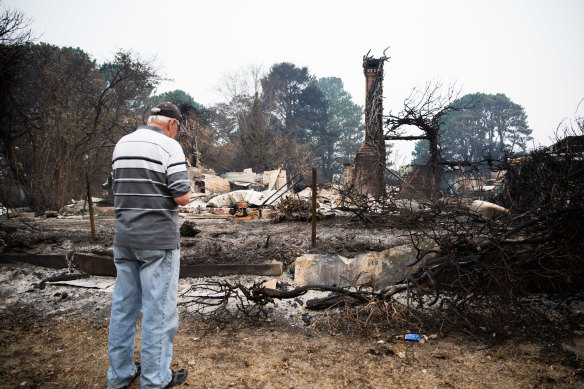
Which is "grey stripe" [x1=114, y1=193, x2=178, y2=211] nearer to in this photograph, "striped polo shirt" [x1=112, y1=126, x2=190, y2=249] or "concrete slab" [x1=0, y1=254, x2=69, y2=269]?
"striped polo shirt" [x1=112, y1=126, x2=190, y2=249]

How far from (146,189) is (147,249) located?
0.36m

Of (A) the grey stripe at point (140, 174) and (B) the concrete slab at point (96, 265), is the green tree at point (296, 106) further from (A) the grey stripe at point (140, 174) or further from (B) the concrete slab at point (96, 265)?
(A) the grey stripe at point (140, 174)

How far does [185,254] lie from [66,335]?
6.58 feet

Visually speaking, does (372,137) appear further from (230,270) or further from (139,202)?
(139,202)

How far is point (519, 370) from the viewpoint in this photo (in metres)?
2.21

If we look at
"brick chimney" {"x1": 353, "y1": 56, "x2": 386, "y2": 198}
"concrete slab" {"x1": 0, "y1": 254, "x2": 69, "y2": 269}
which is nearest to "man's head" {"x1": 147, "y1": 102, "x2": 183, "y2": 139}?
"concrete slab" {"x1": 0, "y1": 254, "x2": 69, "y2": 269}

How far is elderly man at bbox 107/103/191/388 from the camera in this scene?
6.31 feet

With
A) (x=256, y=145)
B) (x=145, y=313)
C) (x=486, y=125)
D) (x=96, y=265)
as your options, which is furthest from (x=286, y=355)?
(x=486, y=125)

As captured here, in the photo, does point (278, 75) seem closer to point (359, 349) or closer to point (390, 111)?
point (390, 111)

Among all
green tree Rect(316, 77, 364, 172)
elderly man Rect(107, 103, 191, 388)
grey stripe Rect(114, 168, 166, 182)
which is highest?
green tree Rect(316, 77, 364, 172)

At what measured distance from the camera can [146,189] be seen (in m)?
1.94

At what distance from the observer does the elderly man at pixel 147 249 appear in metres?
1.92

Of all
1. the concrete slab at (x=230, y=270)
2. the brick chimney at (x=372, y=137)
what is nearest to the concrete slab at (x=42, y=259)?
the concrete slab at (x=230, y=270)

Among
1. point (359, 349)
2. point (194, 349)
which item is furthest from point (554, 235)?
point (194, 349)
